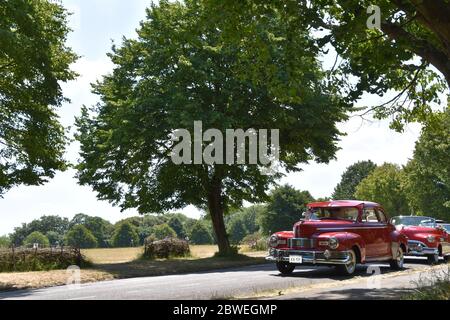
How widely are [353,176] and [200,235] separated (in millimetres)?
35593

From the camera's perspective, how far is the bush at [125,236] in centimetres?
10975

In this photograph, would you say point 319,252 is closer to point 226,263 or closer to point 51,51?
point 226,263

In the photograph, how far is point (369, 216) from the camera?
1644 centimetres

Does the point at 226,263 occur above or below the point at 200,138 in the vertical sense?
below

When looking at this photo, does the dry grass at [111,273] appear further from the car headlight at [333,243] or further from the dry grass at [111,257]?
the car headlight at [333,243]

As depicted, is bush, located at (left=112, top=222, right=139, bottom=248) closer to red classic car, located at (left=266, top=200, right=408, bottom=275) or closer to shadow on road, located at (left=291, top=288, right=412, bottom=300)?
red classic car, located at (left=266, top=200, right=408, bottom=275)

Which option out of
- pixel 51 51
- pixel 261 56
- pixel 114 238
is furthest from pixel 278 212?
pixel 261 56

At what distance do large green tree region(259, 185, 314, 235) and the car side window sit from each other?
196 ft

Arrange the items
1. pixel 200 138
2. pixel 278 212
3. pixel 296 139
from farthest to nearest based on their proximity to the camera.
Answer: pixel 278 212, pixel 296 139, pixel 200 138

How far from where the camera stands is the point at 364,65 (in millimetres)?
12141

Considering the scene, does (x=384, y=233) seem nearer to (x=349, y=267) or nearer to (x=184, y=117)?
(x=349, y=267)

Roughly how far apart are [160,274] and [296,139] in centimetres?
1041

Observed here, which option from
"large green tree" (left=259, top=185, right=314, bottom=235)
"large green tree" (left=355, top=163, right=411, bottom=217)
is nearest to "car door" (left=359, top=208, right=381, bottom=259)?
"large green tree" (left=259, top=185, right=314, bottom=235)

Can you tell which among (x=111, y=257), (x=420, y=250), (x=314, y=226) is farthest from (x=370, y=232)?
(x=111, y=257)
